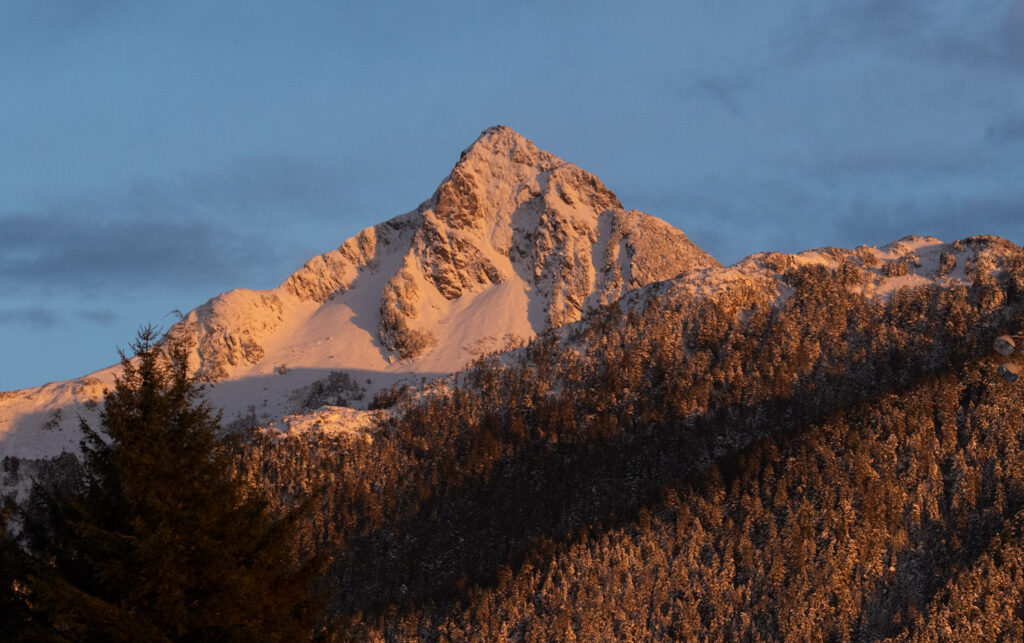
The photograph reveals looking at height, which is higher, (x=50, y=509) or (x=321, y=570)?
(x=50, y=509)

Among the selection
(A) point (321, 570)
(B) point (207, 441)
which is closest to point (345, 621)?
(A) point (321, 570)

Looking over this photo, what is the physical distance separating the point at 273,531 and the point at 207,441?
2.89 meters

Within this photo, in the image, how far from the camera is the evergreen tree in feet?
93.2

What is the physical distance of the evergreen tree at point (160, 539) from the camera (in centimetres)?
2841

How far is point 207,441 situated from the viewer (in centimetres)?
3103

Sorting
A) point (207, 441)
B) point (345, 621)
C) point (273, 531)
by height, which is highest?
point (207, 441)

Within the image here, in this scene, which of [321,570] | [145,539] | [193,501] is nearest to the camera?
[145,539]

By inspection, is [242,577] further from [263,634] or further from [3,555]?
[3,555]

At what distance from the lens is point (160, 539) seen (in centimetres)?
2819

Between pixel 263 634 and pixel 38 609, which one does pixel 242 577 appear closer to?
→ pixel 263 634

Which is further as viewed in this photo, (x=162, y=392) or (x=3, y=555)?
(x=162, y=392)

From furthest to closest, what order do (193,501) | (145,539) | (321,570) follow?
(321,570) → (193,501) → (145,539)

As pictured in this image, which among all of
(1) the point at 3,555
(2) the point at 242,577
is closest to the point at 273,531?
(2) the point at 242,577

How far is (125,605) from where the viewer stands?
92.9ft
